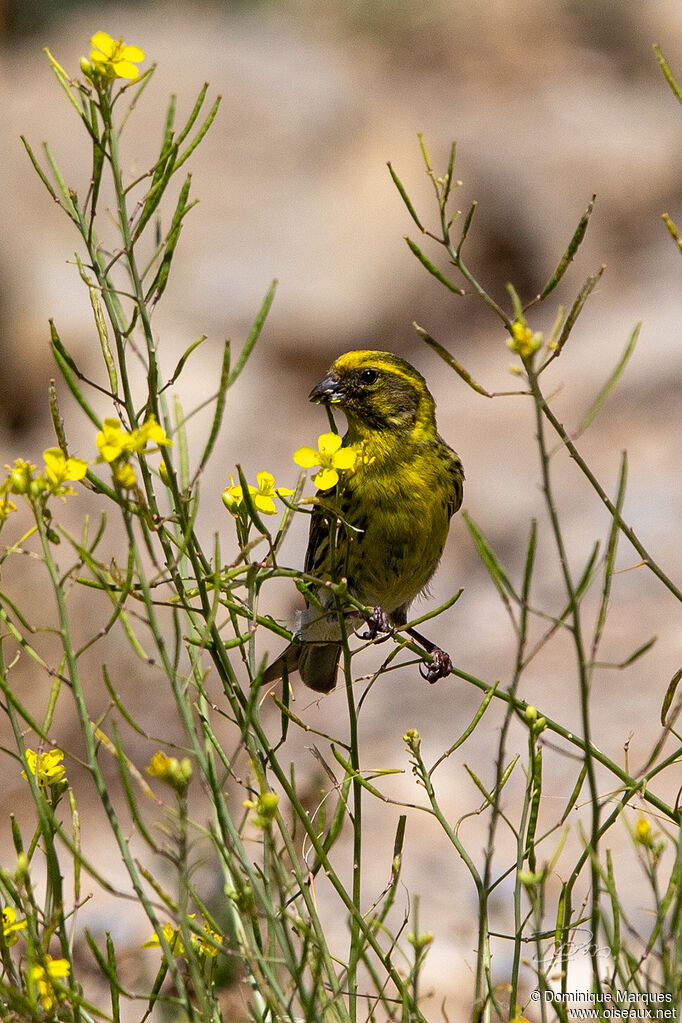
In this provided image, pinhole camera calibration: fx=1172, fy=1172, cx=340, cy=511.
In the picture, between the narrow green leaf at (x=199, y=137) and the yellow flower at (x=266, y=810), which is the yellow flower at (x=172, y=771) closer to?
the yellow flower at (x=266, y=810)

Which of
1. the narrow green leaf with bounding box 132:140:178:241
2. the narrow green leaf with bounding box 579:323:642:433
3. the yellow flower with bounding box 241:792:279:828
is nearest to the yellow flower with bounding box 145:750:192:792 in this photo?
the yellow flower with bounding box 241:792:279:828

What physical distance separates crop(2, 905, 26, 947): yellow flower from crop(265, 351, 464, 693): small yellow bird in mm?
1460

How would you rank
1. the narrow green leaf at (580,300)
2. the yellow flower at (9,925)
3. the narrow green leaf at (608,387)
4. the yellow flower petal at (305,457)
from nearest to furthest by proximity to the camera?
the narrow green leaf at (608,387)
the narrow green leaf at (580,300)
the yellow flower at (9,925)
the yellow flower petal at (305,457)

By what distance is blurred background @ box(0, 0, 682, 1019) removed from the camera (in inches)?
275

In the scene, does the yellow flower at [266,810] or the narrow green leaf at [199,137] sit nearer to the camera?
the yellow flower at [266,810]

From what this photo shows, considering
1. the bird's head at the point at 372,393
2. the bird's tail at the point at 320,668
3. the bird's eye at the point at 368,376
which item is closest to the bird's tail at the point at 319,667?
the bird's tail at the point at 320,668

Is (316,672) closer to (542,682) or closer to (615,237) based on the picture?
(542,682)

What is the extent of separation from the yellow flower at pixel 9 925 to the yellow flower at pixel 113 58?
1313 millimetres

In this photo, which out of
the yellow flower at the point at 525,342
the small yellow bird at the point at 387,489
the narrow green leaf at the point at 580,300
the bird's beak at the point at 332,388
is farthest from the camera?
the bird's beak at the point at 332,388

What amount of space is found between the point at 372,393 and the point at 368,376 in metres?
0.05

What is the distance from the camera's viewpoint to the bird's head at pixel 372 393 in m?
3.58

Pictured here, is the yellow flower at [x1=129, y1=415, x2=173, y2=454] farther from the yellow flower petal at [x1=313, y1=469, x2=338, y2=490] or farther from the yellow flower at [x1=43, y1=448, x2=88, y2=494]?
the yellow flower petal at [x1=313, y1=469, x2=338, y2=490]

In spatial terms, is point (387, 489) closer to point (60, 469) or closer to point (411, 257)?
point (60, 469)

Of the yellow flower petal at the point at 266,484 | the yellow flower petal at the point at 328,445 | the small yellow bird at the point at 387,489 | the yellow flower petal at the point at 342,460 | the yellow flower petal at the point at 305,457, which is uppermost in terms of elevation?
the small yellow bird at the point at 387,489
